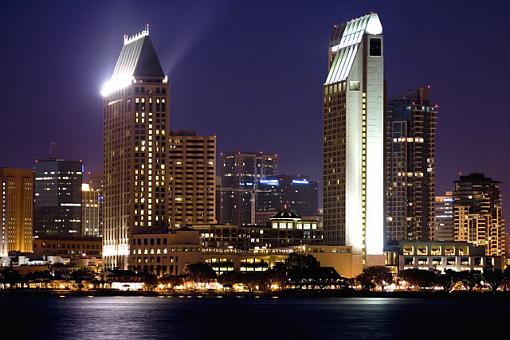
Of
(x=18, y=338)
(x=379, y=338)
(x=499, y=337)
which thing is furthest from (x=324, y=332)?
(x=18, y=338)

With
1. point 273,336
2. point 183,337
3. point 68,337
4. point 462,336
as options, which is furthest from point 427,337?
point 68,337

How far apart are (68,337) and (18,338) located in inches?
279

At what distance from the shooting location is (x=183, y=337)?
188 metres

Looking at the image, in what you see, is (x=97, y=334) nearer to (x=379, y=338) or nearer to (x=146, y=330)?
(x=146, y=330)

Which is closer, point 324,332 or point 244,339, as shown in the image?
point 244,339

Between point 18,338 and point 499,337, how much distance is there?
211ft

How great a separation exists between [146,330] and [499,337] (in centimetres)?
4860

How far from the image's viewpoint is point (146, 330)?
7815 inches

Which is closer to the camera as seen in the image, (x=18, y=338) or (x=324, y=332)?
(x=18, y=338)

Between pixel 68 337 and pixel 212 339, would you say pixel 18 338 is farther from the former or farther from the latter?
pixel 212 339

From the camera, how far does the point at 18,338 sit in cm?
18338

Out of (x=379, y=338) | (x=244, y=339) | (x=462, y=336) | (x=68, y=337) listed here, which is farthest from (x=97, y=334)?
(x=462, y=336)

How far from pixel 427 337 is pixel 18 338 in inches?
2149

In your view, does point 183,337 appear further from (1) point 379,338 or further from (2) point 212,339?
(1) point 379,338
